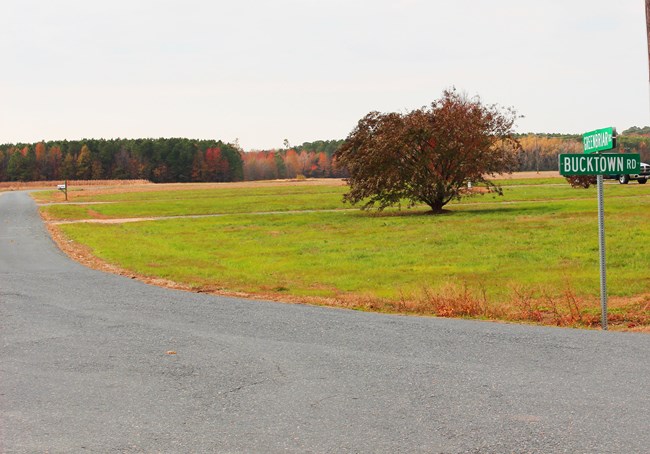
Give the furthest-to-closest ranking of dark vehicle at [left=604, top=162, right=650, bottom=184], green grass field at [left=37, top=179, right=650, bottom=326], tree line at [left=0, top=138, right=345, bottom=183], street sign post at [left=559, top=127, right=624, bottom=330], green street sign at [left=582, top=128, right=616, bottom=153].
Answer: tree line at [left=0, top=138, right=345, bottom=183] < dark vehicle at [left=604, top=162, right=650, bottom=184] < green grass field at [left=37, top=179, right=650, bottom=326] < street sign post at [left=559, top=127, right=624, bottom=330] < green street sign at [left=582, top=128, right=616, bottom=153]

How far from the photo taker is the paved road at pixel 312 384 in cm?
550

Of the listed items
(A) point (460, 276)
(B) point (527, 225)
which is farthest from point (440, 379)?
(B) point (527, 225)

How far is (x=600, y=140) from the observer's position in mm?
10211

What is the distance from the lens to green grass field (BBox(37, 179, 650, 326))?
1567cm

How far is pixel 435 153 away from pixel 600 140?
28.2 m

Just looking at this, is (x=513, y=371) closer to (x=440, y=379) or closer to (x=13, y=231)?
(x=440, y=379)

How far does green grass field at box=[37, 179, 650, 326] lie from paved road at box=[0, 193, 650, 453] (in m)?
3.53

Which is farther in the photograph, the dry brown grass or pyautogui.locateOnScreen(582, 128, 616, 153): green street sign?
the dry brown grass

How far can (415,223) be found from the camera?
32688mm

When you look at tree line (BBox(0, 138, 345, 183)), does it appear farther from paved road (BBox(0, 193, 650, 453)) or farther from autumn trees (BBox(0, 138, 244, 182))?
paved road (BBox(0, 193, 650, 453))

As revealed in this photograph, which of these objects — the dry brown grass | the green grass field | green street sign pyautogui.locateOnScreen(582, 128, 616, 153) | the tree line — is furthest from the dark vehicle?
the tree line

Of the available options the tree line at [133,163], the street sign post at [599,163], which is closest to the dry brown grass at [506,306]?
the street sign post at [599,163]

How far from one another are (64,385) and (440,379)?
3.49 m

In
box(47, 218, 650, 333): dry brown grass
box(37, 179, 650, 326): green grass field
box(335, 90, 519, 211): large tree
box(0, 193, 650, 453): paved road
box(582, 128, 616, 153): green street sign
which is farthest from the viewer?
box(335, 90, 519, 211): large tree
